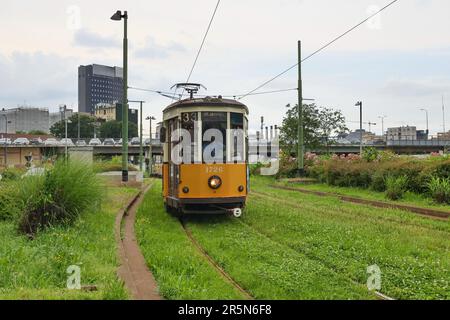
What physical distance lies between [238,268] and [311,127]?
111ft

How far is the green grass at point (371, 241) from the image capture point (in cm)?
661

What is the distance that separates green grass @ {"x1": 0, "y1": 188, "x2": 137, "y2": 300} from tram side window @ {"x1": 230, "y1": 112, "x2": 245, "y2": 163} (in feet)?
12.4

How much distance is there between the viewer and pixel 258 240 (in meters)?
9.60

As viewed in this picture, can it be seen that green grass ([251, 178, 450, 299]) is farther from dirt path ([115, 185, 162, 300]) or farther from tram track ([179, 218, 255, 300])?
dirt path ([115, 185, 162, 300])

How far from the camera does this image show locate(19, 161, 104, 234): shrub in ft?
30.9

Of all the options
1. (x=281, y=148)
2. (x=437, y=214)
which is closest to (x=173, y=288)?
(x=437, y=214)

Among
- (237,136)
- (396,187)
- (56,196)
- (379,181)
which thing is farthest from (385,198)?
(56,196)

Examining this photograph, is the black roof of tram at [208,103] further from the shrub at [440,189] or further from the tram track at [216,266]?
the shrub at [440,189]

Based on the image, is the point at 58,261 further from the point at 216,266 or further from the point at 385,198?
the point at 385,198

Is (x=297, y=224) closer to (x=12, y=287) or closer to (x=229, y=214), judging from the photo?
(x=229, y=214)

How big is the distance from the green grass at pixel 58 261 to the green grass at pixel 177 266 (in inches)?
24.4

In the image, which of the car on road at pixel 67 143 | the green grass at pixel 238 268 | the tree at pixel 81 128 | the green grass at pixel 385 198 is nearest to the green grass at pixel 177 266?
the green grass at pixel 238 268

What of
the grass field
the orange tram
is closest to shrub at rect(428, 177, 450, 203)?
the grass field
